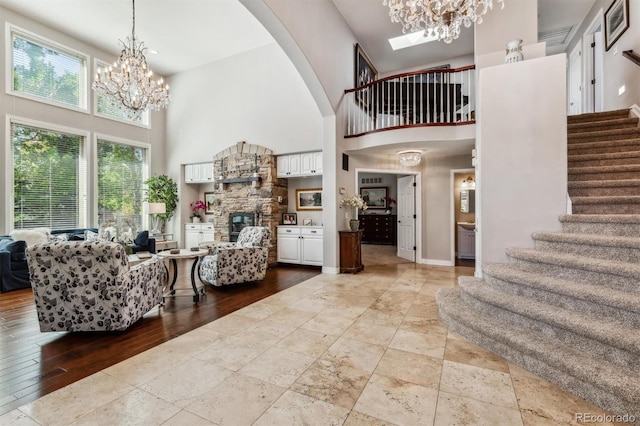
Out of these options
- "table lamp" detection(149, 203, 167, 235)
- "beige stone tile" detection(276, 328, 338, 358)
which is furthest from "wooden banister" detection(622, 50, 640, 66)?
"table lamp" detection(149, 203, 167, 235)

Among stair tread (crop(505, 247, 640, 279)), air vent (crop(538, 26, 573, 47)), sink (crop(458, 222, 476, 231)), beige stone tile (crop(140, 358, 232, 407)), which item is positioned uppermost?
air vent (crop(538, 26, 573, 47))

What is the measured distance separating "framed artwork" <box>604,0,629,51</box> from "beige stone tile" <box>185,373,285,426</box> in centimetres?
725

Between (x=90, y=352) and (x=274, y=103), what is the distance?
575cm

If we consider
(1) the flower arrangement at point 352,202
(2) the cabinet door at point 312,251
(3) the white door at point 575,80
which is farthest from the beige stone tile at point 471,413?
(3) the white door at point 575,80

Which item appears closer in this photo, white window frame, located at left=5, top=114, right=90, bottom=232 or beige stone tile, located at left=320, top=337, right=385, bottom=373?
beige stone tile, located at left=320, top=337, right=385, bottom=373

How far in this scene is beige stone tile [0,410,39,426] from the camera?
167 centimetres

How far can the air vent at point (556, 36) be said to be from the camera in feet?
21.3

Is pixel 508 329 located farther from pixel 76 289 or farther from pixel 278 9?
pixel 278 9

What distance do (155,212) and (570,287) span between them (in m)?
7.55

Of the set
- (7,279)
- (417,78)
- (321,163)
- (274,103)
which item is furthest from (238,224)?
(417,78)

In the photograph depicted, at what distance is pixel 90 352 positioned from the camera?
2541 mm

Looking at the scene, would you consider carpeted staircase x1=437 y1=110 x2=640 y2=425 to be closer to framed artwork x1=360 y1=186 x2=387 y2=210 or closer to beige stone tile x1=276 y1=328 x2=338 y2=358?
beige stone tile x1=276 y1=328 x2=338 y2=358

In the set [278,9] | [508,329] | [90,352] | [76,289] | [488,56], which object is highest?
[278,9]

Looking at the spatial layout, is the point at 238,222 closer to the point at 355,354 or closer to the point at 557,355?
the point at 355,354
